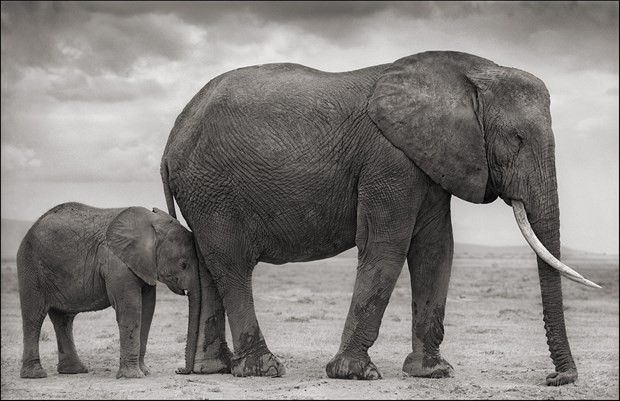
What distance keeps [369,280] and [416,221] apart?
855mm

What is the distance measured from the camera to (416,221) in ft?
38.7

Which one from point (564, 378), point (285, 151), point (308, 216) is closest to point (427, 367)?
point (564, 378)

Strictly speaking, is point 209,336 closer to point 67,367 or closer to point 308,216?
point 67,367

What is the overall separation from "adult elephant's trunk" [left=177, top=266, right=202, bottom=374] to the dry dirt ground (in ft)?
0.96

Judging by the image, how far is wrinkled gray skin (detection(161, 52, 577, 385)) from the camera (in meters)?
11.4

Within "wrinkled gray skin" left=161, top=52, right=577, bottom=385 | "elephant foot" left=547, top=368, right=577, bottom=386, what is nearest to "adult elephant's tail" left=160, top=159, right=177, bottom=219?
"wrinkled gray skin" left=161, top=52, right=577, bottom=385

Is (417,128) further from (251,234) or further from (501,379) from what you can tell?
(501,379)

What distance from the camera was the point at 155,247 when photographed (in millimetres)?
11875

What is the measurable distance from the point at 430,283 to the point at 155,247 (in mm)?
3107

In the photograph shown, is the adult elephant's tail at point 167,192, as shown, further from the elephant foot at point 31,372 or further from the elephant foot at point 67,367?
the elephant foot at point 31,372

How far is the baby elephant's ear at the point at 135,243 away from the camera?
38.3 feet

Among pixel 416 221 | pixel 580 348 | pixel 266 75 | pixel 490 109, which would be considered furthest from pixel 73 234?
pixel 580 348

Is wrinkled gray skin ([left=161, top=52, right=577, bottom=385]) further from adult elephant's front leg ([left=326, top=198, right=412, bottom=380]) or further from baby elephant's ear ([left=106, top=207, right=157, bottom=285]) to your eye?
baby elephant's ear ([left=106, top=207, right=157, bottom=285])

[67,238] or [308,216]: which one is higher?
[308,216]
